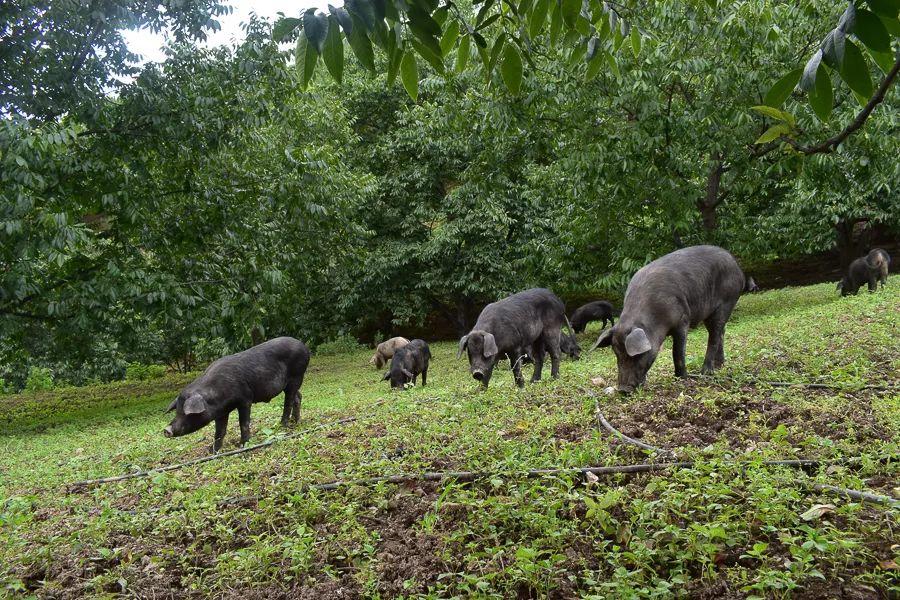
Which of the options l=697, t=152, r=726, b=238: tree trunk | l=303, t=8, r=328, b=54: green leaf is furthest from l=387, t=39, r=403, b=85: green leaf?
l=697, t=152, r=726, b=238: tree trunk

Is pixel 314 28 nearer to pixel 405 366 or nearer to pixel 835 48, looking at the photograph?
pixel 835 48

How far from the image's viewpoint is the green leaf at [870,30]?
1.74m

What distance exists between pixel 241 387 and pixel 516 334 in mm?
4037

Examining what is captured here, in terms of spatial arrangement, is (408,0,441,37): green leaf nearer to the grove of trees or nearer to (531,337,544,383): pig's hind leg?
the grove of trees

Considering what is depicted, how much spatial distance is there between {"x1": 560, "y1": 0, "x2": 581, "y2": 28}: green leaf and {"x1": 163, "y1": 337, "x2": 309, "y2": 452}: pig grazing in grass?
644 centimetres

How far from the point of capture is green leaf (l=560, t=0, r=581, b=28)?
2.61 m

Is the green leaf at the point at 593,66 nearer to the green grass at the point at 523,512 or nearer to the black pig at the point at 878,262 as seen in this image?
the green grass at the point at 523,512

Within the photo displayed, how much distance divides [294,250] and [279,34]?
18.0 m

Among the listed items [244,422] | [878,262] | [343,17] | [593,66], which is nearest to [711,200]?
[878,262]

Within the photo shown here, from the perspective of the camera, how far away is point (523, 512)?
385 centimetres

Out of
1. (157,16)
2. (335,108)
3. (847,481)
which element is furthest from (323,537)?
(335,108)

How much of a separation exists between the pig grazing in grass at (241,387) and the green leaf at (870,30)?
737 centimetres

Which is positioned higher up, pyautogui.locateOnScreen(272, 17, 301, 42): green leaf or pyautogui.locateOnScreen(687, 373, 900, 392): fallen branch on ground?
pyautogui.locateOnScreen(272, 17, 301, 42): green leaf

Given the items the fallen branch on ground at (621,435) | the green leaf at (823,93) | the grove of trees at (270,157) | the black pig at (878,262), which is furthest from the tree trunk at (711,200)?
the green leaf at (823,93)
